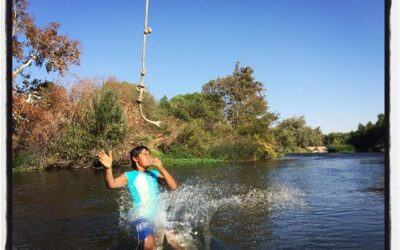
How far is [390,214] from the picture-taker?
A: 8.16 ft

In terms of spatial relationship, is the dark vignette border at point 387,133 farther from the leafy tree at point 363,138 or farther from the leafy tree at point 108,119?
the leafy tree at point 363,138

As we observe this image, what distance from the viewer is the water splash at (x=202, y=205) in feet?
23.1

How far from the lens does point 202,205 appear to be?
10.6 meters

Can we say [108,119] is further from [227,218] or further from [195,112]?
[227,218]

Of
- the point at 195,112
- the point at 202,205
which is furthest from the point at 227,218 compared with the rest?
the point at 195,112

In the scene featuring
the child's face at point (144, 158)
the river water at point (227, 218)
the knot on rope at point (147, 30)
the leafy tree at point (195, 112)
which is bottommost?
the river water at point (227, 218)

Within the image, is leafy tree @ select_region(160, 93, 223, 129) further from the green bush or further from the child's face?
the child's face

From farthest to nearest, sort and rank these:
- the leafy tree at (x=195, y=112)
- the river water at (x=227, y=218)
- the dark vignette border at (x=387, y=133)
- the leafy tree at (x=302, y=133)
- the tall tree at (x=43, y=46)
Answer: the leafy tree at (x=302, y=133) < the leafy tree at (x=195, y=112) < the tall tree at (x=43, y=46) < the river water at (x=227, y=218) < the dark vignette border at (x=387, y=133)

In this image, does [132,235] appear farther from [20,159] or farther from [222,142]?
[222,142]

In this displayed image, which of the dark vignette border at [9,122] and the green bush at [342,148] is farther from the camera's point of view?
the green bush at [342,148]

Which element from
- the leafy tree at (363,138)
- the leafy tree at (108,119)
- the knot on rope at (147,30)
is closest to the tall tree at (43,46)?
the leafy tree at (108,119)

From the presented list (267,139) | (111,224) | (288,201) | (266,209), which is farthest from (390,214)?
(267,139)

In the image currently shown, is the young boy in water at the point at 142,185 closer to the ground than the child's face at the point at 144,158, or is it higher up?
closer to the ground

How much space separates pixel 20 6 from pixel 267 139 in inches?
1041
